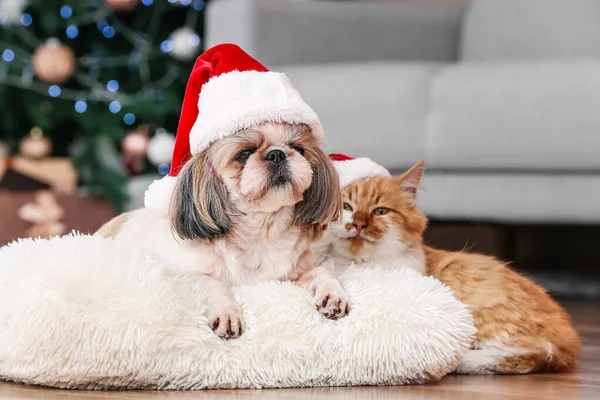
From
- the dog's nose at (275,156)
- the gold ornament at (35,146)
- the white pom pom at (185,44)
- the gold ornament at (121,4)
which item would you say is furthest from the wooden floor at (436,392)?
the gold ornament at (121,4)

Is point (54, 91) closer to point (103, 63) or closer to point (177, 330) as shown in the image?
point (103, 63)

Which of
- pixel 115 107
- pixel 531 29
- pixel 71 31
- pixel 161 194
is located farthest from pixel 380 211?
pixel 71 31

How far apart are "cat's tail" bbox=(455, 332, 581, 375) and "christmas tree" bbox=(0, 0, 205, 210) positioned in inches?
118

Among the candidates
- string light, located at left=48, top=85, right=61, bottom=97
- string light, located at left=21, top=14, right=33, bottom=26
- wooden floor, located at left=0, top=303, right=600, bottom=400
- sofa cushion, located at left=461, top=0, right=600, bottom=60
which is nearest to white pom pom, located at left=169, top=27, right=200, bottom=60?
string light, located at left=48, top=85, right=61, bottom=97

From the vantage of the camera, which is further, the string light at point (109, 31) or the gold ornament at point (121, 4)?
the string light at point (109, 31)

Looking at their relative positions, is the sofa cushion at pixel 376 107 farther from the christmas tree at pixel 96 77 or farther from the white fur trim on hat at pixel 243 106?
the christmas tree at pixel 96 77

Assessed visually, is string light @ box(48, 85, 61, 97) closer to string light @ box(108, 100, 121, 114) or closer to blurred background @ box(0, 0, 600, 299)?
blurred background @ box(0, 0, 600, 299)

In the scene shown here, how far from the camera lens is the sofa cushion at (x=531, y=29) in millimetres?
3555

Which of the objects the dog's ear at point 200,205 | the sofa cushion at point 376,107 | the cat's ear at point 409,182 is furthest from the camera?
the sofa cushion at point 376,107

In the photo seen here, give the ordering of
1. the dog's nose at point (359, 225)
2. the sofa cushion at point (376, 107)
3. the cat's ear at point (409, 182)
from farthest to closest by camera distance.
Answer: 1. the sofa cushion at point (376, 107)
2. the cat's ear at point (409, 182)
3. the dog's nose at point (359, 225)

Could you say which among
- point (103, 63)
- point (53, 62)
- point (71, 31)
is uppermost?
point (71, 31)

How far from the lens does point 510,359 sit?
1604 mm

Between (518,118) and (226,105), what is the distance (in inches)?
56.5

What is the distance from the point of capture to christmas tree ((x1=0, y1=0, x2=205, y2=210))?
4469 millimetres
